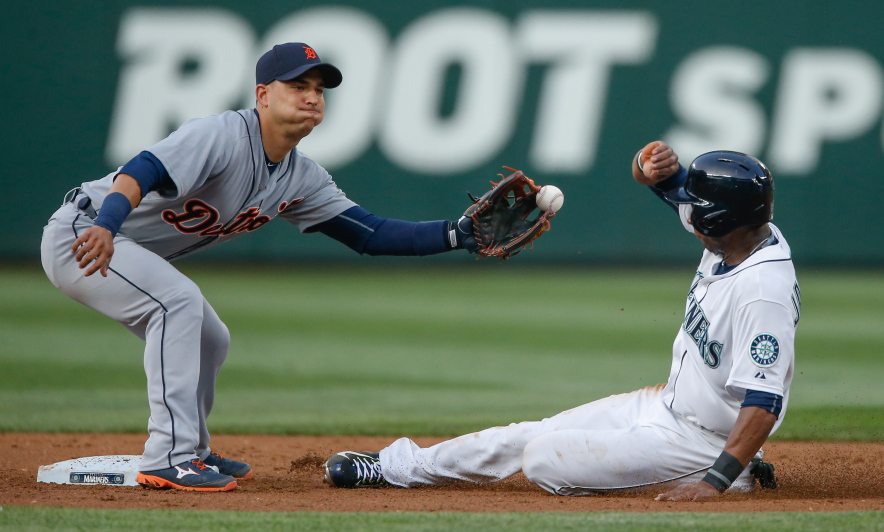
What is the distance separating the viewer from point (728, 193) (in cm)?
346

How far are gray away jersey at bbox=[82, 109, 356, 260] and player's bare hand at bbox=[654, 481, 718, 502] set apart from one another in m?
1.90

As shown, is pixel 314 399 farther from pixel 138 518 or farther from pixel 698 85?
pixel 698 85

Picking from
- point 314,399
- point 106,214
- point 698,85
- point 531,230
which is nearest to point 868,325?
point 698,85

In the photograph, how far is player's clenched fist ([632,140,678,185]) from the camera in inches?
148

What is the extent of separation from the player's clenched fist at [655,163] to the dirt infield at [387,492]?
117 centimetres

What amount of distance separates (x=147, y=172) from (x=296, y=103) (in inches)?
26.1

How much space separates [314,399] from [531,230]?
3.07m

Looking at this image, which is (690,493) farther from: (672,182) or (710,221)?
(672,182)

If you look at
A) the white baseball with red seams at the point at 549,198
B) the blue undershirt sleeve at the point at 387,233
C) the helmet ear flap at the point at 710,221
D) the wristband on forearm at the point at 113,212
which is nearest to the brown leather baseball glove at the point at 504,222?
the white baseball with red seams at the point at 549,198

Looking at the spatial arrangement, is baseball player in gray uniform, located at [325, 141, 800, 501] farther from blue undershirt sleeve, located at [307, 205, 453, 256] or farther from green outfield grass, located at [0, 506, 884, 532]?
blue undershirt sleeve, located at [307, 205, 453, 256]

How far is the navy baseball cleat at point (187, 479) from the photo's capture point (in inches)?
147

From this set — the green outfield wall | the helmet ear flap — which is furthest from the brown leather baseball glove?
the green outfield wall

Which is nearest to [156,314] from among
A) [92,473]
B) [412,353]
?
[92,473]

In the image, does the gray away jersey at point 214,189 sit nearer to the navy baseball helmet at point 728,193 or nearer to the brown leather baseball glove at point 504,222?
the brown leather baseball glove at point 504,222
